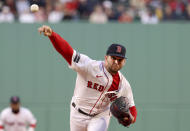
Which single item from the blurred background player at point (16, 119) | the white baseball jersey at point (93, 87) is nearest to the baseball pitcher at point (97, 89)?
the white baseball jersey at point (93, 87)

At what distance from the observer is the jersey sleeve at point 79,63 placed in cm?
534

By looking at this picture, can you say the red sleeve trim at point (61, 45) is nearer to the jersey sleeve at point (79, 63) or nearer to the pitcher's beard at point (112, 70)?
the jersey sleeve at point (79, 63)

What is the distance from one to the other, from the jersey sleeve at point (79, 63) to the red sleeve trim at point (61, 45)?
0.07 meters

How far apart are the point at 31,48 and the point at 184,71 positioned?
4.23 meters

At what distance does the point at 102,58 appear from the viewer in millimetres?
11102

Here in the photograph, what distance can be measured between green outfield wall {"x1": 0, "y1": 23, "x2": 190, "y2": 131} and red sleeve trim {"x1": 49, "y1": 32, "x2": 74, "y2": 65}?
19.1ft

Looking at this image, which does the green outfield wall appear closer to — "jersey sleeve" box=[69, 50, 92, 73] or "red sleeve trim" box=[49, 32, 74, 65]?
"jersey sleeve" box=[69, 50, 92, 73]

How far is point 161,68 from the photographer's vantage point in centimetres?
1130

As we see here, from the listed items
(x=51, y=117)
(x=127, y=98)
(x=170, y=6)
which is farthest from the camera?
(x=170, y=6)

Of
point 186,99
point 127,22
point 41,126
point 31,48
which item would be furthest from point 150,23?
point 41,126

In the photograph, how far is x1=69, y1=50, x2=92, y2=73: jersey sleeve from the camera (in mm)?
5336

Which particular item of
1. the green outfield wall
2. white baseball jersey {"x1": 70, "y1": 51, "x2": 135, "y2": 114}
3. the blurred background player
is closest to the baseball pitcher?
white baseball jersey {"x1": 70, "y1": 51, "x2": 135, "y2": 114}

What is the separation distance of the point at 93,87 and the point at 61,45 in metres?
0.95

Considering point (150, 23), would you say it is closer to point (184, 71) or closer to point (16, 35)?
point (184, 71)
